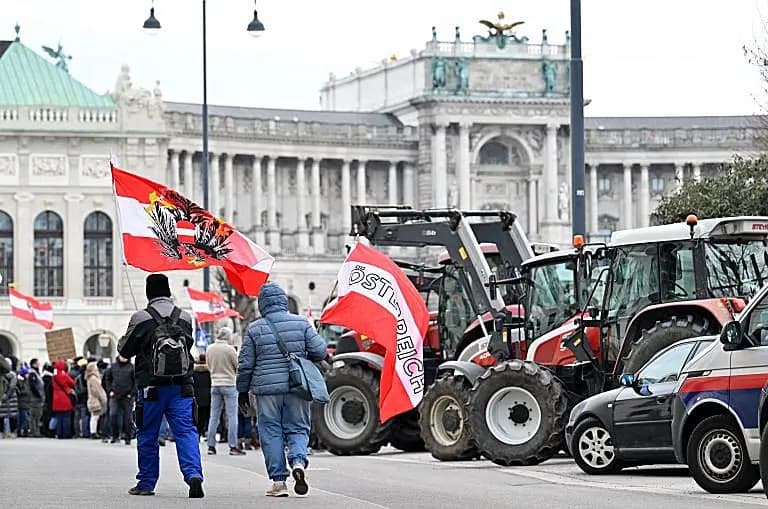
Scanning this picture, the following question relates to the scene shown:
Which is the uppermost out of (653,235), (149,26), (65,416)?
(149,26)

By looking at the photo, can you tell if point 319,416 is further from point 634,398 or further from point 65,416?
point 65,416

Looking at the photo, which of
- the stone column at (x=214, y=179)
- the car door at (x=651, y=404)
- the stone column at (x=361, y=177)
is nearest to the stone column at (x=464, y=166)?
the stone column at (x=361, y=177)

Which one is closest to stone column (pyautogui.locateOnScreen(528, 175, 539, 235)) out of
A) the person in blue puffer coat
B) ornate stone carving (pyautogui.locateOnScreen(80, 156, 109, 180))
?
ornate stone carving (pyautogui.locateOnScreen(80, 156, 109, 180))

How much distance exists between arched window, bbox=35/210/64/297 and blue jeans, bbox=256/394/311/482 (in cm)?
7803

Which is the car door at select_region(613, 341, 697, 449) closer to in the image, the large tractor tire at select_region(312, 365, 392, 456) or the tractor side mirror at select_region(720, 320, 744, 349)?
the tractor side mirror at select_region(720, 320, 744, 349)

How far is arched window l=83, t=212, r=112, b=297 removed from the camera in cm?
9650

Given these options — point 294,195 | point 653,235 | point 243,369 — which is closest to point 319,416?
point 653,235

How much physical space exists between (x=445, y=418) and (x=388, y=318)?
1.80 metres

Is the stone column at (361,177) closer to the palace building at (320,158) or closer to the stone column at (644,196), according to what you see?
the palace building at (320,158)

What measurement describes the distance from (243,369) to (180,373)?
2.35 feet

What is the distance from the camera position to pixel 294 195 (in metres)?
114

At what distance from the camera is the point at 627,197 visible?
120312 millimetres

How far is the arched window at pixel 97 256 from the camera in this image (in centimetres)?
9650

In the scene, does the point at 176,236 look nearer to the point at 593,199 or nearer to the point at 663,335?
the point at 663,335
